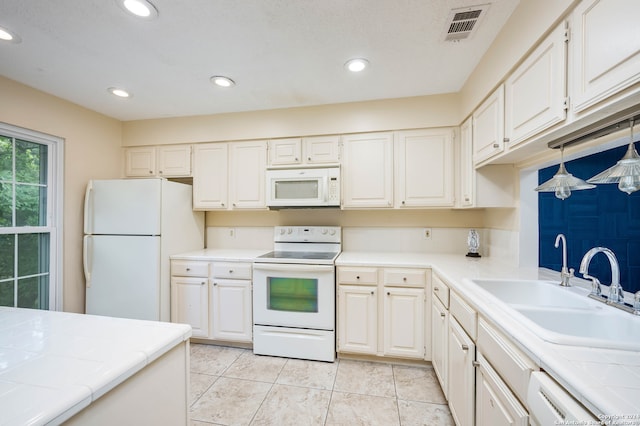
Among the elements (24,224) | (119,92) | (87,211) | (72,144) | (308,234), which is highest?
(119,92)

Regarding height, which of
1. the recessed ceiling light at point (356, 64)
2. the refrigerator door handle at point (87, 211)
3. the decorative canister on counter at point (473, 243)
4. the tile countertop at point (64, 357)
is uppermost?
the recessed ceiling light at point (356, 64)

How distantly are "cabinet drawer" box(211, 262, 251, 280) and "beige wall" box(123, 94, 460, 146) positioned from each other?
1.34 metres

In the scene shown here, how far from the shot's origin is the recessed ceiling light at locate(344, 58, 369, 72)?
1896 millimetres

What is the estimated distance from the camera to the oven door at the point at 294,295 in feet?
7.48

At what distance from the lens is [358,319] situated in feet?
7.42

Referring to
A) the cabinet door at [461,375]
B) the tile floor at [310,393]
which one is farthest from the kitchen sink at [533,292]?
the tile floor at [310,393]

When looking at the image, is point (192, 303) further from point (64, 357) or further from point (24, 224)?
point (64, 357)

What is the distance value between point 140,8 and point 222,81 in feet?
2.60

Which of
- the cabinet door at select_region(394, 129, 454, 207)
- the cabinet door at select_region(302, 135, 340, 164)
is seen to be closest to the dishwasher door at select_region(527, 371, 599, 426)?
the cabinet door at select_region(394, 129, 454, 207)

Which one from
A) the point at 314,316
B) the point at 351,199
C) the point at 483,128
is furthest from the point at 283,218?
the point at 483,128

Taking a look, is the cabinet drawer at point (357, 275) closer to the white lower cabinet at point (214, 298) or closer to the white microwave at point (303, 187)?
the white microwave at point (303, 187)

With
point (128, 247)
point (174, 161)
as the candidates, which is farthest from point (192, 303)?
point (174, 161)

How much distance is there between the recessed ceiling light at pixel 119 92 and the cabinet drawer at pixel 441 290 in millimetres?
3123

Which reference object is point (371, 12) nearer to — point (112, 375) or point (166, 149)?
point (112, 375)
